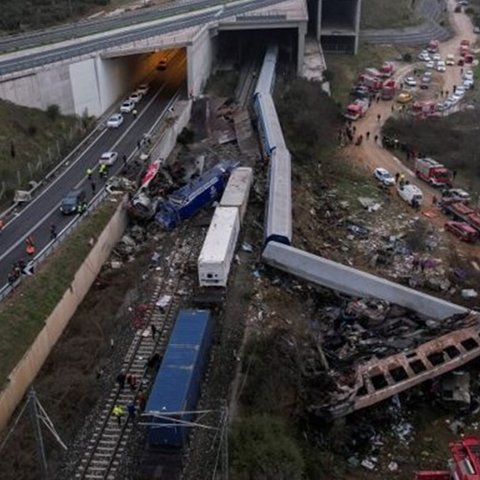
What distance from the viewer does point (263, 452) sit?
72.9ft

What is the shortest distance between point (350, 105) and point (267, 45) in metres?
18.5

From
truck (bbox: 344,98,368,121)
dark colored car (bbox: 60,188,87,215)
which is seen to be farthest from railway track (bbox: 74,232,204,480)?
truck (bbox: 344,98,368,121)

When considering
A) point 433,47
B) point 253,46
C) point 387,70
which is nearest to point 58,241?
point 253,46

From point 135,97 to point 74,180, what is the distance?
55.6 feet

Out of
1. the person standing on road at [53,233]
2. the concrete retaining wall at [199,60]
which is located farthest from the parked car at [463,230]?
the concrete retaining wall at [199,60]

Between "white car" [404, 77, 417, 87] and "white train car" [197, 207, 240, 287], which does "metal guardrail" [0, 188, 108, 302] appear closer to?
"white train car" [197, 207, 240, 287]

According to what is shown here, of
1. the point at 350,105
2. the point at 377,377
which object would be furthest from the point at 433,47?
the point at 377,377

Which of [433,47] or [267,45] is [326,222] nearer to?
A: [267,45]

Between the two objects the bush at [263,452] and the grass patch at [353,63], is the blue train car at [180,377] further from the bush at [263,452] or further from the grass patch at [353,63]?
the grass patch at [353,63]

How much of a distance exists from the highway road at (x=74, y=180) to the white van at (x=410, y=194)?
1823 centimetres

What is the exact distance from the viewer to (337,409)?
25.5 m

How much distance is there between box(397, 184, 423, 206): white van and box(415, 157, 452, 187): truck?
248 centimetres

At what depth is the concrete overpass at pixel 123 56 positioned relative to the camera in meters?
48.6

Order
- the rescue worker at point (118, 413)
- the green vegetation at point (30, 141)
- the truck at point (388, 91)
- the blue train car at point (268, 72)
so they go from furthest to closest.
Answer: the truck at point (388, 91)
the blue train car at point (268, 72)
the green vegetation at point (30, 141)
the rescue worker at point (118, 413)
